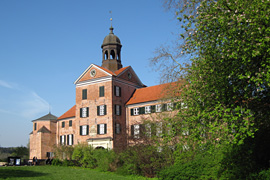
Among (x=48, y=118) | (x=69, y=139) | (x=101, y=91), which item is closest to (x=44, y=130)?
(x=48, y=118)

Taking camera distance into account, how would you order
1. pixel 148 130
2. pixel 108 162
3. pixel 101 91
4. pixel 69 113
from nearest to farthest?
pixel 148 130 → pixel 108 162 → pixel 101 91 → pixel 69 113

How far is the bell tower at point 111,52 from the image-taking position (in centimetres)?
4234

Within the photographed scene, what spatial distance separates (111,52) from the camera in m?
43.2

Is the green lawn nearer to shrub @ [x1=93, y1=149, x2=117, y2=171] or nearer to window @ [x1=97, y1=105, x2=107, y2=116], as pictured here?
shrub @ [x1=93, y1=149, x2=117, y2=171]

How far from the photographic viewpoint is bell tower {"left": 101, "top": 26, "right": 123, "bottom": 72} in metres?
42.3

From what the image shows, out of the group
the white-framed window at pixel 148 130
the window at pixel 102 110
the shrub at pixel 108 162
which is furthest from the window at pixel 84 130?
the white-framed window at pixel 148 130

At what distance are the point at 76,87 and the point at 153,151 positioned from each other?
21558mm

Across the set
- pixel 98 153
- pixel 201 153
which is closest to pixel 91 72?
pixel 98 153

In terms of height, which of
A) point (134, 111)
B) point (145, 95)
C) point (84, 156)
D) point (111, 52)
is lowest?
point (84, 156)

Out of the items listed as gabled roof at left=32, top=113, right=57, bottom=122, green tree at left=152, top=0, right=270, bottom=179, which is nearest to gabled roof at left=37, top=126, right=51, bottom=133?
gabled roof at left=32, top=113, right=57, bottom=122

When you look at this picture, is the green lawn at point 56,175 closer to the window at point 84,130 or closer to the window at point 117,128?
the window at point 117,128

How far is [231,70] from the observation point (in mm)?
10203

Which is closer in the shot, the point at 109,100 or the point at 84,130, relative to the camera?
the point at 109,100

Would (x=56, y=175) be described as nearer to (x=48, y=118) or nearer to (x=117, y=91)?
(x=117, y=91)
